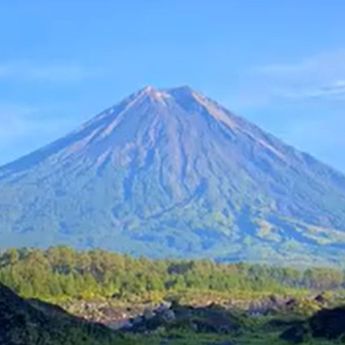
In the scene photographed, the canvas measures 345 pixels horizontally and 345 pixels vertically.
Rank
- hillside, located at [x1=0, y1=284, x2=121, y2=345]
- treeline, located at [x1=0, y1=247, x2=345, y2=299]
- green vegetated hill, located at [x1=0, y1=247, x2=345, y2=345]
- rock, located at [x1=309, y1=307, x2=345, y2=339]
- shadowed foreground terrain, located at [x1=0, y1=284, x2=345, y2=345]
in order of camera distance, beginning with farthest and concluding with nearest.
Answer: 1. treeline, located at [x1=0, y1=247, x2=345, y2=299]
2. rock, located at [x1=309, y1=307, x2=345, y2=339]
3. green vegetated hill, located at [x1=0, y1=247, x2=345, y2=345]
4. shadowed foreground terrain, located at [x1=0, y1=284, x2=345, y2=345]
5. hillside, located at [x1=0, y1=284, x2=121, y2=345]

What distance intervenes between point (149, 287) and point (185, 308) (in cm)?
3779

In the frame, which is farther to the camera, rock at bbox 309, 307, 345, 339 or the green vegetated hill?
rock at bbox 309, 307, 345, 339

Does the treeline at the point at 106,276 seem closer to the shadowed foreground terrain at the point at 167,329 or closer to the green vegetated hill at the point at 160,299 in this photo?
the green vegetated hill at the point at 160,299

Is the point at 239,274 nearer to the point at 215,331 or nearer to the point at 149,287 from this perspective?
the point at 149,287

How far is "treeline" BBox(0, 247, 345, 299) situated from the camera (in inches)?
3875

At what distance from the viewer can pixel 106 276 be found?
113 meters

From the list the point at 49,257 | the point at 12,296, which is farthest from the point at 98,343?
the point at 49,257

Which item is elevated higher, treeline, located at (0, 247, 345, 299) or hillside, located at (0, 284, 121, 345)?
treeline, located at (0, 247, 345, 299)

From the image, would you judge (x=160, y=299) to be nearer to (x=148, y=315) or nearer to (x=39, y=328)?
(x=148, y=315)

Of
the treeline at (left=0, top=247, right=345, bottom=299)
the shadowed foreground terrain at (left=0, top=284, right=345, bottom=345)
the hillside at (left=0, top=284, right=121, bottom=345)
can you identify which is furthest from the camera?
the treeline at (left=0, top=247, right=345, bottom=299)

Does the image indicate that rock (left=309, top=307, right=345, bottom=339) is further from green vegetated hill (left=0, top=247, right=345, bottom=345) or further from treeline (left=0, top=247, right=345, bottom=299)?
treeline (left=0, top=247, right=345, bottom=299)

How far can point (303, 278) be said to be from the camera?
15062cm

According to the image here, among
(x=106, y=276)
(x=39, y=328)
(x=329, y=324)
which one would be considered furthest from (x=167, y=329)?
(x=106, y=276)

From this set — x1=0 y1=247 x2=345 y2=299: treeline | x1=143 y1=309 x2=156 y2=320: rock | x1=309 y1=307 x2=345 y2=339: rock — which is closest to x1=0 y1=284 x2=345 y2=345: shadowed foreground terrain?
x1=309 y1=307 x2=345 y2=339: rock
